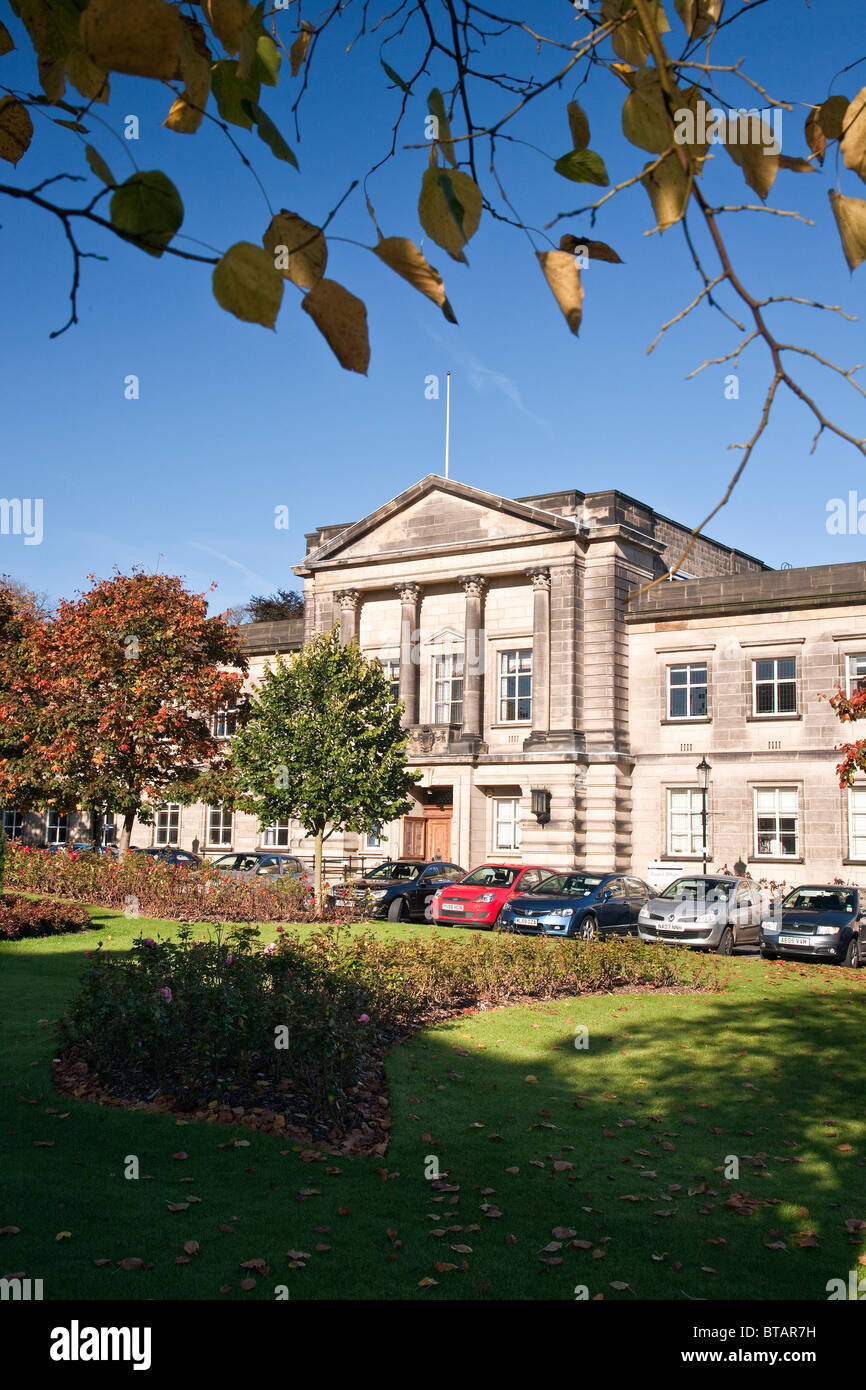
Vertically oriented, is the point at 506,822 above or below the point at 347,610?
below

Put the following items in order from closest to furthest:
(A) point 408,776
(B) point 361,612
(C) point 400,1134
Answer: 1. (C) point 400,1134
2. (A) point 408,776
3. (B) point 361,612

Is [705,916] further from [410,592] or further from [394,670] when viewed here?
[394,670]

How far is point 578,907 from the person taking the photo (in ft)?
79.4

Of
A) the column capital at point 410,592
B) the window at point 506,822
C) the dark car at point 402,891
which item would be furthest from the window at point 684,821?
the column capital at point 410,592

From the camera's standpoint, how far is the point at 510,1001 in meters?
16.7

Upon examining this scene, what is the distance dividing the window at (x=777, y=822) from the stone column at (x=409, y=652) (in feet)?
43.0

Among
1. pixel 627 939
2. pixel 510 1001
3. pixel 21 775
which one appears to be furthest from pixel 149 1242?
pixel 21 775

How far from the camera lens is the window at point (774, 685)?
3534 centimetres

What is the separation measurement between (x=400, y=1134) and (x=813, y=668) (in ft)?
94.3

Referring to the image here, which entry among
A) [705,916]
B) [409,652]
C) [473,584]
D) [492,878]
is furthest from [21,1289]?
[409,652]

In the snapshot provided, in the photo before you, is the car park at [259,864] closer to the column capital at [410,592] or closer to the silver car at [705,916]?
the silver car at [705,916]
